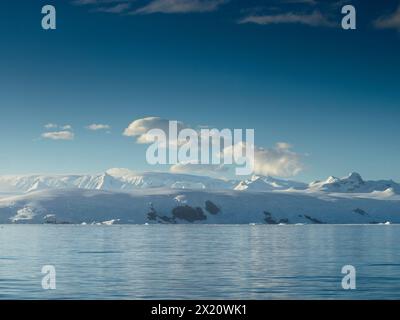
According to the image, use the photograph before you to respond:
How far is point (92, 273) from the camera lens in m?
50.2

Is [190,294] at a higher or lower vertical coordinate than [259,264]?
lower
